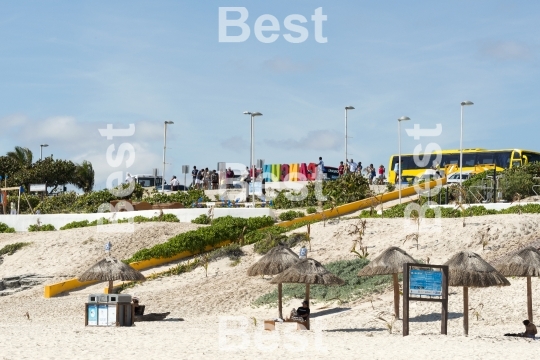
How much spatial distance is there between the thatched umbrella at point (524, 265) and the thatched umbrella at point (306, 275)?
3.61 meters

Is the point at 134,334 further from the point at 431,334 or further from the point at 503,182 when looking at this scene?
the point at 503,182

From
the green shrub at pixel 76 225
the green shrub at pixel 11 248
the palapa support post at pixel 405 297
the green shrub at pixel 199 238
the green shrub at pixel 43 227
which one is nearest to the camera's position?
the palapa support post at pixel 405 297

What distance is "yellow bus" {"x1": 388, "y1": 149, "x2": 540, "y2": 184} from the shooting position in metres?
52.3

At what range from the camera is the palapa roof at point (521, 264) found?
20.8 meters

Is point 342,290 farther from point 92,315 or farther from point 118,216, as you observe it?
point 118,216

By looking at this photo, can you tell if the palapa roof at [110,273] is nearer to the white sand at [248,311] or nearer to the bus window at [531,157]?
the white sand at [248,311]

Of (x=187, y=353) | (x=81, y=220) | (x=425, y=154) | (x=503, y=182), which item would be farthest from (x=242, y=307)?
(x=425, y=154)

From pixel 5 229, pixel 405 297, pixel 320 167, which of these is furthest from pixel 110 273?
pixel 320 167

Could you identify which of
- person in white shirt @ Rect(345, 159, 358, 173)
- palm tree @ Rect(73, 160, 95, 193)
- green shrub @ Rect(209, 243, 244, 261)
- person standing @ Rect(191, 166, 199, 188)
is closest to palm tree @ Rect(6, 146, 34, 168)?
palm tree @ Rect(73, 160, 95, 193)

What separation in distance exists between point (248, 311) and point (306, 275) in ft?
13.5

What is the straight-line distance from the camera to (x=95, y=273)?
2486 centimetres

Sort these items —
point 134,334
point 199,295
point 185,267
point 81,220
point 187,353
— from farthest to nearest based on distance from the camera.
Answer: point 81,220 < point 185,267 < point 199,295 < point 134,334 < point 187,353

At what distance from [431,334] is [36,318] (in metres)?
10.6

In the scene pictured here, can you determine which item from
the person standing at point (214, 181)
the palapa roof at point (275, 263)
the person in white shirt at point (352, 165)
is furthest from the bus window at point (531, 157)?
the palapa roof at point (275, 263)
